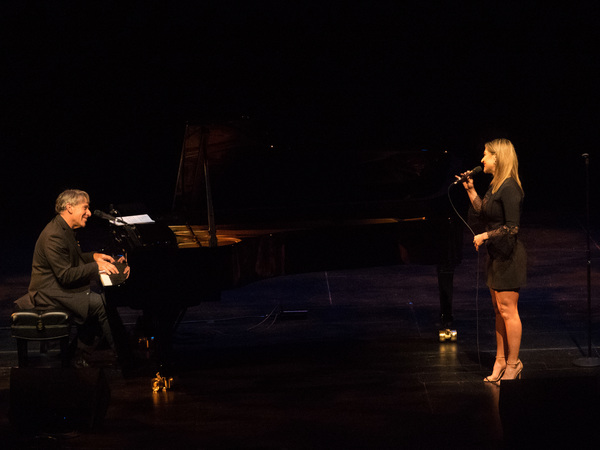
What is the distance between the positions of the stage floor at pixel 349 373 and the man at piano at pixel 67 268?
20.2 inches

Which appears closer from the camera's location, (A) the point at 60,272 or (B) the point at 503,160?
(B) the point at 503,160

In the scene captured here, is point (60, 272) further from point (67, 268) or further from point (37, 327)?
point (37, 327)

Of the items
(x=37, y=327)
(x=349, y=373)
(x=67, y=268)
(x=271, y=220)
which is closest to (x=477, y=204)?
(x=349, y=373)

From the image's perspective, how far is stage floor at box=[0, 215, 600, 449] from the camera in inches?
167

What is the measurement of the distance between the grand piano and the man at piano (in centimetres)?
22

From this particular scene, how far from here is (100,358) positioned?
573 cm

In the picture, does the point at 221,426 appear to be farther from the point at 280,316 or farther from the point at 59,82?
the point at 59,82

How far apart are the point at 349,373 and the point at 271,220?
1.66 meters

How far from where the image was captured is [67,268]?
5.18m

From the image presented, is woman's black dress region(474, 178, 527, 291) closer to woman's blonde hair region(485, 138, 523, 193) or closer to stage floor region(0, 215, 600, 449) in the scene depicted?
woman's blonde hair region(485, 138, 523, 193)

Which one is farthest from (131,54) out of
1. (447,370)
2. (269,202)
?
(447,370)

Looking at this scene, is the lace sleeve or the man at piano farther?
the man at piano

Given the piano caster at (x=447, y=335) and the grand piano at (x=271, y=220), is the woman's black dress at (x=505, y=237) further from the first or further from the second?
the piano caster at (x=447, y=335)

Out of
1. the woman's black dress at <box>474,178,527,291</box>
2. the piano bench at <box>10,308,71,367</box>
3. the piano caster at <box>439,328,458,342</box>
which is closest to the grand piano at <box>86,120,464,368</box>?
the piano caster at <box>439,328,458,342</box>
